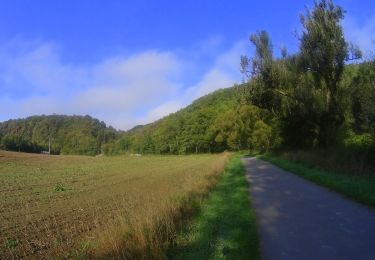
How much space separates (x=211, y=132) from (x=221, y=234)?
98.2 m

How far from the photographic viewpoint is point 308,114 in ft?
120

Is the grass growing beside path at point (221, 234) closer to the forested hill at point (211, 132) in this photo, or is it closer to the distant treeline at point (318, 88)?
the distant treeline at point (318, 88)

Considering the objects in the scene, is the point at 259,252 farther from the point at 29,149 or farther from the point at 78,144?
the point at 78,144

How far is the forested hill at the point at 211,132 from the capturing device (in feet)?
280

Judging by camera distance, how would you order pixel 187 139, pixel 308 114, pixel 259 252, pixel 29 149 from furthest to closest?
pixel 29 149 < pixel 187 139 < pixel 308 114 < pixel 259 252

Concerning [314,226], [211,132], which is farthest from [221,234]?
[211,132]

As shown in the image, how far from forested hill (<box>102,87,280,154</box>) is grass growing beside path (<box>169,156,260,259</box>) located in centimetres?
3042

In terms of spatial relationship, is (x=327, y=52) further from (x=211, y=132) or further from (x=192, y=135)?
(x=192, y=135)

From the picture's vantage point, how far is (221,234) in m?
9.49

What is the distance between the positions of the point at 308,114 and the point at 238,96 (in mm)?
7911

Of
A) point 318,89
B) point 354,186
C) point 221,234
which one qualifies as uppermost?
point 318,89

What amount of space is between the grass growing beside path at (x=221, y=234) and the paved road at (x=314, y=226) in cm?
29

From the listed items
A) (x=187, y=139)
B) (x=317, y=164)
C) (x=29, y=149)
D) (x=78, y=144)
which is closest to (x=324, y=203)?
(x=317, y=164)

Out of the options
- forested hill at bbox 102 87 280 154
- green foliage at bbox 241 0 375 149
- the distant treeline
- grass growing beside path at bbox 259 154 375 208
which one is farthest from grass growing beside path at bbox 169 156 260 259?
forested hill at bbox 102 87 280 154
